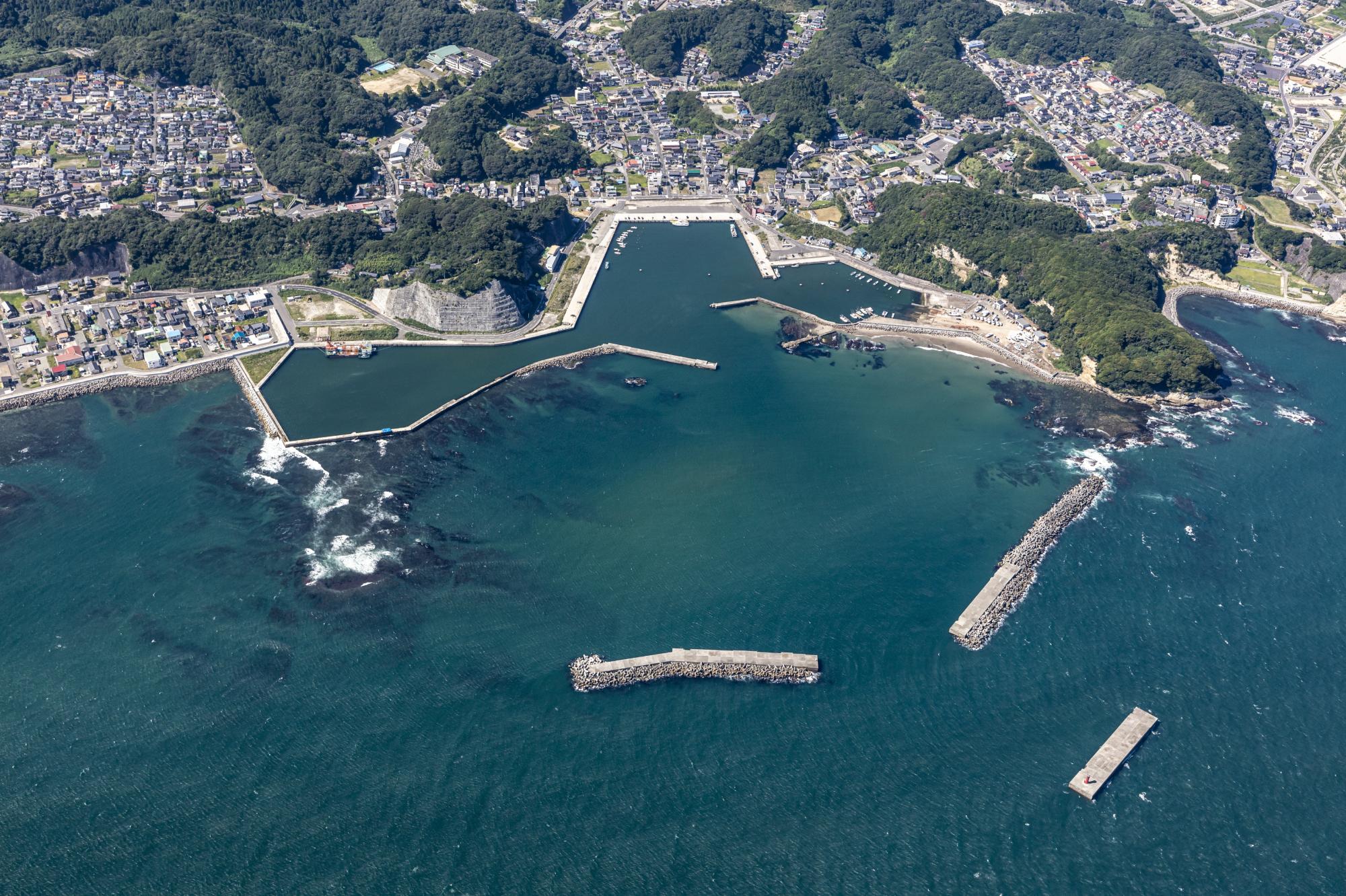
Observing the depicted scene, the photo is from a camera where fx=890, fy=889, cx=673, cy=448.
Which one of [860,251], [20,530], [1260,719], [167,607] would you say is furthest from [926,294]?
[20,530]

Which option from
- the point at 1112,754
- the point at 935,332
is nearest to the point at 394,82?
the point at 935,332

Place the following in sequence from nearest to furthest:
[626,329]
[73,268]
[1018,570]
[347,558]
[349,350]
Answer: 1. [347,558]
2. [1018,570]
3. [349,350]
4. [73,268]
5. [626,329]

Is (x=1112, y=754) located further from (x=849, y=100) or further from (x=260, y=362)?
(x=849, y=100)

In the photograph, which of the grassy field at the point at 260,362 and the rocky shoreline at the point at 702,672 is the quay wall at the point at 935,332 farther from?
the rocky shoreline at the point at 702,672

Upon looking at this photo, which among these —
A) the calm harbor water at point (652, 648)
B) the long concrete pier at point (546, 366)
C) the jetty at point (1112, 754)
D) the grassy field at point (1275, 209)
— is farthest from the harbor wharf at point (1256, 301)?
the jetty at point (1112, 754)

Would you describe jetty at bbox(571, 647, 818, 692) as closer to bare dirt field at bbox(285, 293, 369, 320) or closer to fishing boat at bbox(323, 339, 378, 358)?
fishing boat at bbox(323, 339, 378, 358)

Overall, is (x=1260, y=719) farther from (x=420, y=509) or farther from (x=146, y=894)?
(x=146, y=894)
